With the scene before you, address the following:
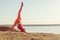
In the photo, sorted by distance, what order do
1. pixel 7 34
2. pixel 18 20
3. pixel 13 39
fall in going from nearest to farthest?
pixel 18 20 → pixel 13 39 → pixel 7 34

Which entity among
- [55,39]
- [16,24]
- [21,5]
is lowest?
[55,39]

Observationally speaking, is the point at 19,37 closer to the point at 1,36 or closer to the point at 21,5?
the point at 1,36

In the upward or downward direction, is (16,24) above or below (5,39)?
above

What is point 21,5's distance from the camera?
12859 mm

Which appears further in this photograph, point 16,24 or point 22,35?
point 22,35

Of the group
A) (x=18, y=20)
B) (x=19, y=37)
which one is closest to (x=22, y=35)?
(x=19, y=37)

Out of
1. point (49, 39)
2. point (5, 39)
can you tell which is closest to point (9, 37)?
point (5, 39)

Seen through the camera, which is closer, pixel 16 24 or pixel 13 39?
pixel 16 24

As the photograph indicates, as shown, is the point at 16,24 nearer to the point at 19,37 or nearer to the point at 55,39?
the point at 19,37

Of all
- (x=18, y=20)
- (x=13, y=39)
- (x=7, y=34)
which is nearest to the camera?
(x=18, y=20)

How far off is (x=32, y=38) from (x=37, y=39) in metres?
0.30

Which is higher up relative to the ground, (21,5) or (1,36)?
(21,5)

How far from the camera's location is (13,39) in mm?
13820

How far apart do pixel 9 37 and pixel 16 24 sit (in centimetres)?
167
